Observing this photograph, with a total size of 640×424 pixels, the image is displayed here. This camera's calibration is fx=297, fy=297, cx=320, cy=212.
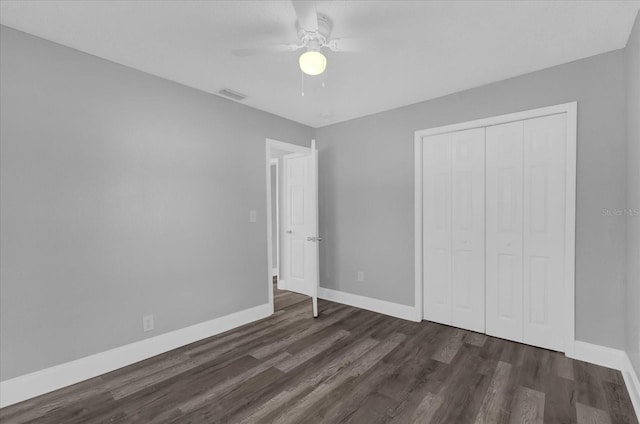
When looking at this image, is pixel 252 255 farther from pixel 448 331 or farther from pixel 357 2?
pixel 357 2

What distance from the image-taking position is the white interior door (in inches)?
173

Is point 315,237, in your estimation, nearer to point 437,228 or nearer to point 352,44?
point 437,228

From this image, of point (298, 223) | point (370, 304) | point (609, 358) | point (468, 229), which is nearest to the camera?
point (609, 358)

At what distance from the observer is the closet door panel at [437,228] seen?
3221 mm

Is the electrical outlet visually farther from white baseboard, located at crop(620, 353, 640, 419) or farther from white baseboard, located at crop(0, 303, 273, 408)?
white baseboard, located at crop(620, 353, 640, 419)

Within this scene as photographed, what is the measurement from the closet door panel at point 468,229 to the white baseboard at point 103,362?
2415mm

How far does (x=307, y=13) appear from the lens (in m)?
1.49

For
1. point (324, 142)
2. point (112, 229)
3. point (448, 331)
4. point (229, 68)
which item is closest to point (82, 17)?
point (229, 68)

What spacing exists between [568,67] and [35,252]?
4.36 meters

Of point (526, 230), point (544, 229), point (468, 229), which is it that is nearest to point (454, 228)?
point (468, 229)

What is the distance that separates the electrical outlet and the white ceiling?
2175mm

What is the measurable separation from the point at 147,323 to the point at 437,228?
3016 mm

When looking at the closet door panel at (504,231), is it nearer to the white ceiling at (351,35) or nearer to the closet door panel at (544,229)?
the closet door panel at (544,229)

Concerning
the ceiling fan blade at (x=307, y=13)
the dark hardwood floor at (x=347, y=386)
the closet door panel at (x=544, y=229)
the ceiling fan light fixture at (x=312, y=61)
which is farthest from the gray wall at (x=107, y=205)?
the closet door panel at (x=544, y=229)
